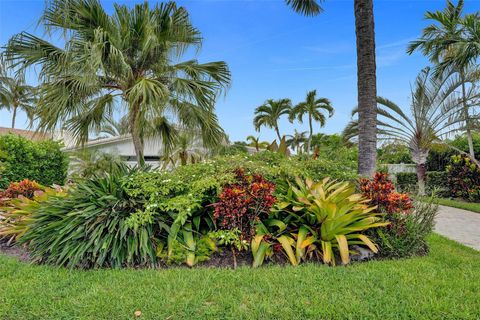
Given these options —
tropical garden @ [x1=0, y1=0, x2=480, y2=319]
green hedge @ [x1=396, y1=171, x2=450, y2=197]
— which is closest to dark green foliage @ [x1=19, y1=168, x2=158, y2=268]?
tropical garden @ [x1=0, y1=0, x2=480, y2=319]

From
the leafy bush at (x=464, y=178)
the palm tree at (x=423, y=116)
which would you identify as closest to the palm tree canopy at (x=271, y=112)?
the palm tree at (x=423, y=116)

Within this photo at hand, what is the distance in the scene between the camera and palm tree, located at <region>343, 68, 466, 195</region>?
11828 millimetres

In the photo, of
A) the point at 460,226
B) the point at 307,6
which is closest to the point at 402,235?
the point at 460,226

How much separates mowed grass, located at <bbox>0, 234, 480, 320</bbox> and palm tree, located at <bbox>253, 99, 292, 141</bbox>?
2300 cm

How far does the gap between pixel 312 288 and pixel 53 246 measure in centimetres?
326

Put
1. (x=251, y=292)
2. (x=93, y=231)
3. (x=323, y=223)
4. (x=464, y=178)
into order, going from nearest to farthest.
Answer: (x=251, y=292), (x=93, y=231), (x=323, y=223), (x=464, y=178)

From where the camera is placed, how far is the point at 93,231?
152 inches

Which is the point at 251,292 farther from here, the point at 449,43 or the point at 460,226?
the point at 449,43

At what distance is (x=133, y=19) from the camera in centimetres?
834

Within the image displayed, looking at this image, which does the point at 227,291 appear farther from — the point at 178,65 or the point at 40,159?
the point at 40,159

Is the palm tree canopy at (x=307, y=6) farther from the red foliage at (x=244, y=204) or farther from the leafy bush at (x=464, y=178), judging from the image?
the leafy bush at (x=464, y=178)

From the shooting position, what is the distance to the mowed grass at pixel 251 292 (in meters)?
2.50

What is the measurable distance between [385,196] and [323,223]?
3.39 ft

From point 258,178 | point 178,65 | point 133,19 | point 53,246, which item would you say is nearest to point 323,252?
point 258,178
